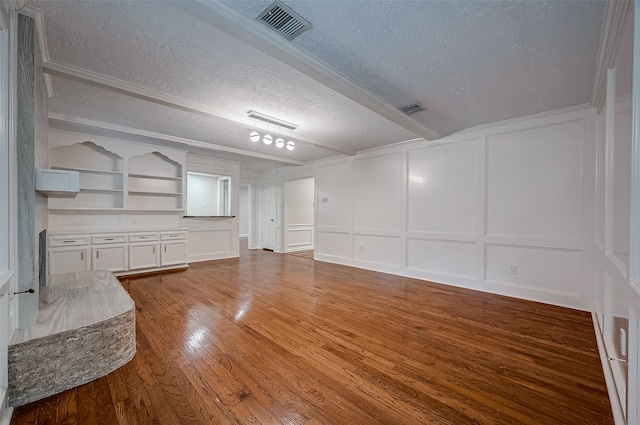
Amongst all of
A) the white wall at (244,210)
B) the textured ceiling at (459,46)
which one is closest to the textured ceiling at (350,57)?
the textured ceiling at (459,46)

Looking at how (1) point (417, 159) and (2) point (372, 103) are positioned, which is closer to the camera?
(2) point (372, 103)

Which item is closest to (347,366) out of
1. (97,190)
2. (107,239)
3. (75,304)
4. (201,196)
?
(75,304)

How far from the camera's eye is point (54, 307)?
216 cm

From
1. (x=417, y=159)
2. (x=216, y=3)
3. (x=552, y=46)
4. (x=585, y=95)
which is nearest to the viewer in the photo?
(x=216, y=3)

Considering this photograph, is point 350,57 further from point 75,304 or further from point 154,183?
point 154,183

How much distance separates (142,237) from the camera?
16.0ft

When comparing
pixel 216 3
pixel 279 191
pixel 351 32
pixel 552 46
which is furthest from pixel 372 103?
pixel 279 191

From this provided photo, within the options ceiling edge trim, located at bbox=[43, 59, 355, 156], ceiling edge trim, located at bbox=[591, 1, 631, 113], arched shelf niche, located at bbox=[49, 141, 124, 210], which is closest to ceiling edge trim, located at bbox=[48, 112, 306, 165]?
arched shelf niche, located at bbox=[49, 141, 124, 210]

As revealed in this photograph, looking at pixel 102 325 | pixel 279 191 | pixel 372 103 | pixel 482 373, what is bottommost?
pixel 482 373

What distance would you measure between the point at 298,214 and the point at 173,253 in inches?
142

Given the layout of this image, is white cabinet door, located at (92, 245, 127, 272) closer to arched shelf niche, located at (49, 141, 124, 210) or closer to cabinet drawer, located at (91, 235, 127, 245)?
cabinet drawer, located at (91, 235, 127, 245)

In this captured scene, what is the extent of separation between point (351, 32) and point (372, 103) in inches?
41.7

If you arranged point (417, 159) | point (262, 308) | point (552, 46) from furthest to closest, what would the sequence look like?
point (417, 159) → point (262, 308) → point (552, 46)

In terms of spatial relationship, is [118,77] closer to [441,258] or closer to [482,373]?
[482,373]
